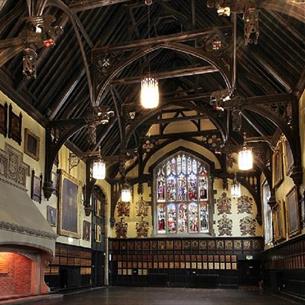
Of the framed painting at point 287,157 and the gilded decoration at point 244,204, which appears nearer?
the framed painting at point 287,157

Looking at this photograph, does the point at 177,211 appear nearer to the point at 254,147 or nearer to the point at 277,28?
the point at 254,147

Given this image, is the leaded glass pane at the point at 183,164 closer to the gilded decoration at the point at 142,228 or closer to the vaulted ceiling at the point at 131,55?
the gilded decoration at the point at 142,228

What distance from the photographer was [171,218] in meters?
20.8

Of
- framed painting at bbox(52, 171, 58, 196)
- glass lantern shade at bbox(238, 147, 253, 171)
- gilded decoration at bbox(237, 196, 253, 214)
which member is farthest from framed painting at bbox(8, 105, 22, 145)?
gilded decoration at bbox(237, 196, 253, 214)

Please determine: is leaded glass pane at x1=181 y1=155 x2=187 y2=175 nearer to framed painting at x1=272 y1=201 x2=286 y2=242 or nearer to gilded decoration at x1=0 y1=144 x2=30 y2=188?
framed painting at x1=272 y1=201 x2=286 y2=242

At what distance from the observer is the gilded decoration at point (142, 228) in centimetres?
2080

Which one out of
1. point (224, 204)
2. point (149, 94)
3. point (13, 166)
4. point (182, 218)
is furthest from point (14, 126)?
point (224, 204)

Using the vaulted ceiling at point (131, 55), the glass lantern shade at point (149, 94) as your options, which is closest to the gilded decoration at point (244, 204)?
the vaulted ceiling at point (131, 55)

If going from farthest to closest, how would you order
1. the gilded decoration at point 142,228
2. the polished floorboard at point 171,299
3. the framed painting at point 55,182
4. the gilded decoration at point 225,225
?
the gilded decoration at point 142,228 < the gilded decoration at point 225,225 < the framed painting at point 55,182 < the polished floorboard at point 171,299

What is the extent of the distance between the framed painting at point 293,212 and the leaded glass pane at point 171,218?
782 centimetres

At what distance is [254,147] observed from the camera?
1756cm

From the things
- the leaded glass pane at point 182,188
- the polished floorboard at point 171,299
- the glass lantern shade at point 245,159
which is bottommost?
the polished floorboard at point 171,299

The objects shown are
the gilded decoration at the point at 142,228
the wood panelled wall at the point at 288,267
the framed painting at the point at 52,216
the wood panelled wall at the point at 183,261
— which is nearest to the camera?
the wood panelled wall at the point at 288,267

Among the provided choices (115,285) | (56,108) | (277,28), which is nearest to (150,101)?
(277,28)
